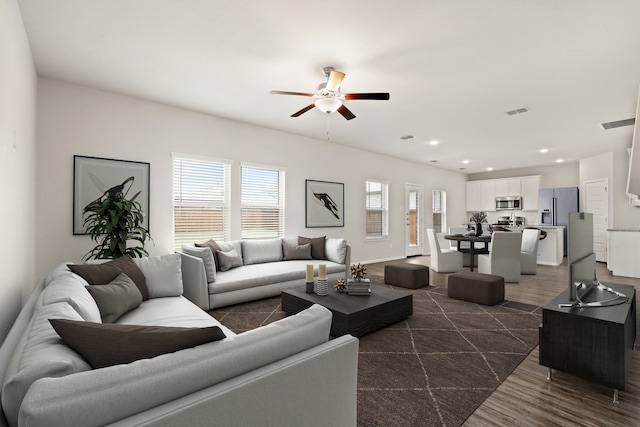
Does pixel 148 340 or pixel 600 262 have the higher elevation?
pixel 148 340

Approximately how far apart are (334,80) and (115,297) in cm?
264

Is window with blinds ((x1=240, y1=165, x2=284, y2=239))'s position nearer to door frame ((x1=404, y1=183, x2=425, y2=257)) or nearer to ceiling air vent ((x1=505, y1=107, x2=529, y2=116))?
ceiling air vent ((x1=505, y1=107, x2=529, y2=116))

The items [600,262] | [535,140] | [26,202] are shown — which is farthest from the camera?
[600,262]

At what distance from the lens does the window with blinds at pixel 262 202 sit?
211 inches

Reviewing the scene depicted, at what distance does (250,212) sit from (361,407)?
13.2 feet

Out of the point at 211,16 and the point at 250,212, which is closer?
the point at 211,16

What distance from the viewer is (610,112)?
457 centimetres

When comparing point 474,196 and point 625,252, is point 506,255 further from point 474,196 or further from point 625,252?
point 474,196

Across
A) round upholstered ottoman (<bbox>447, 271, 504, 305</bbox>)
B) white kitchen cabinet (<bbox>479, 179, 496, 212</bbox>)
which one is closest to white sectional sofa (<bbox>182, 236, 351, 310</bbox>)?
round upholstered ottoman (<bbox>447, 271, 504, 305</bbox>)

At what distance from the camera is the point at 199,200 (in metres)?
4.86

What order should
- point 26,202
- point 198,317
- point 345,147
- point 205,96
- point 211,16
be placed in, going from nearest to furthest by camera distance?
point 198,317
point 211,16
point 26,202
point 205,96
point 345,147

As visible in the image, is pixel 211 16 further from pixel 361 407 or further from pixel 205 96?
pixel 361 407

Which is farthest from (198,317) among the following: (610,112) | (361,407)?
(610,112)

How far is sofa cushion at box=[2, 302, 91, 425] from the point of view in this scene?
79cm
